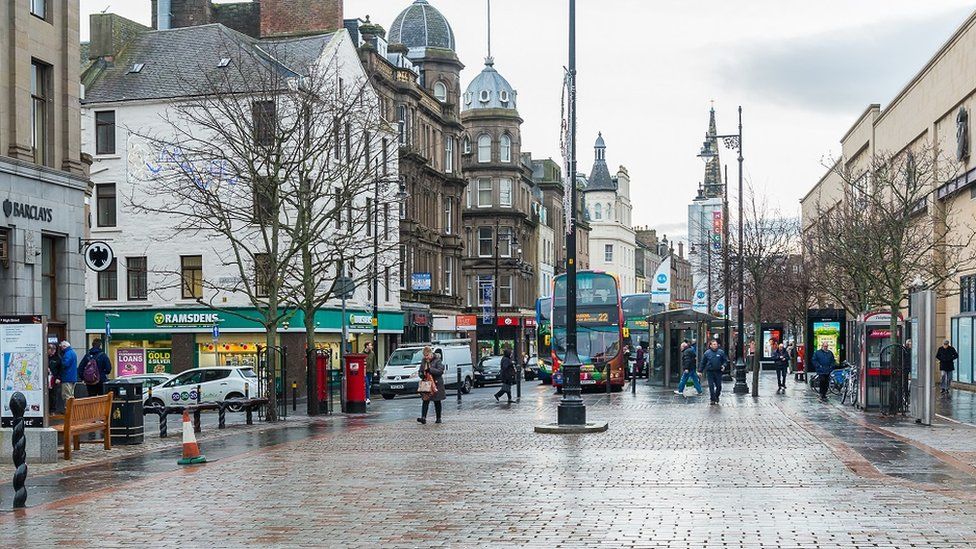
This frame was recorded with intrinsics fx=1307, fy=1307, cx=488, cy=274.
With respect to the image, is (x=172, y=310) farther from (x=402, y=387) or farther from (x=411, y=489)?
(x=411, y=489)

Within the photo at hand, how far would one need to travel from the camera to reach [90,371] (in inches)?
1071

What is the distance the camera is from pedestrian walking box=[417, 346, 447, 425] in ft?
90.3

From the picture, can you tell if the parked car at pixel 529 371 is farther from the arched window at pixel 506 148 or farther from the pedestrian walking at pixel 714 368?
the pedestrian walking at pixel 714 368

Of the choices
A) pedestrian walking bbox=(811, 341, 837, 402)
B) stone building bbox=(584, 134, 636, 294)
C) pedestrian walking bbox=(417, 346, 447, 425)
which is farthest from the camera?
stone building bbox=(584, 134, 636, 294)

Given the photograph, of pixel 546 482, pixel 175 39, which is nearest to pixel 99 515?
pixel 546 482

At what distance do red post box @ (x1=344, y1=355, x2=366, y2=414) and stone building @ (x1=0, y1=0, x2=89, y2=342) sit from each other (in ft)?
23.5

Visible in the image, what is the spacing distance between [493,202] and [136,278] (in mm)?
38157

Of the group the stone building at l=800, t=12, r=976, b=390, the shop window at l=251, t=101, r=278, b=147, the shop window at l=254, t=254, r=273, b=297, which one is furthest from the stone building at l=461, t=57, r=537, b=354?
the shop window at l=251, t=101, r=278, b=147

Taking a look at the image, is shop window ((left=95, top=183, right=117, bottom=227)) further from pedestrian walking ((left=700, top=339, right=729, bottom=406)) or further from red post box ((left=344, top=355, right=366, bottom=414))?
pedestrian walking ((left=700, top=339, right=729, bottom=406))

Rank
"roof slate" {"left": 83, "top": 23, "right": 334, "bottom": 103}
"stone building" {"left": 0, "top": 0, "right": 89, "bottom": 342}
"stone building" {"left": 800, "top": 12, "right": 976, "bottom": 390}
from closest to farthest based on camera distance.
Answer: "stone building" {"left": 0, "top": 0, "right": 89, "bottom": 342} < "stone building" {"left": 800, "top": 12, "right": 976, "bottom": 390} < "roof slate" {"left": 83, "top": 23, "right": 334, "bottom": 103}

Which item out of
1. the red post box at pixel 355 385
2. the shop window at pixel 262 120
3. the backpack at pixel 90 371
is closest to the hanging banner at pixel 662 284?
the red post box at pixel 355 385

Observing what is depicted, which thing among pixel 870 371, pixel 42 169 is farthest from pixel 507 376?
pixel 42 169

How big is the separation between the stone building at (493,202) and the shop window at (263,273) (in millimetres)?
34909

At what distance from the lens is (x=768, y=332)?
71.1 m
